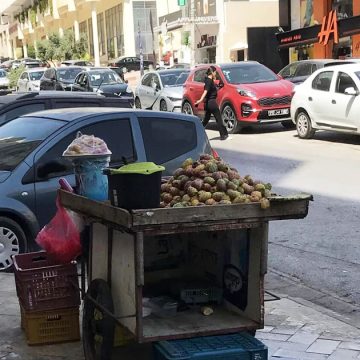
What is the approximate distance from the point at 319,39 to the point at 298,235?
2374 centimetres

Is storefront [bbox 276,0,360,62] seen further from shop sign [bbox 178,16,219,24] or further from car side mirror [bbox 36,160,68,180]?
car side mirror [bbox 36,160,68,180]

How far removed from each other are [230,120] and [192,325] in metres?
13.7

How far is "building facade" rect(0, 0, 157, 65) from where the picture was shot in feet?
177

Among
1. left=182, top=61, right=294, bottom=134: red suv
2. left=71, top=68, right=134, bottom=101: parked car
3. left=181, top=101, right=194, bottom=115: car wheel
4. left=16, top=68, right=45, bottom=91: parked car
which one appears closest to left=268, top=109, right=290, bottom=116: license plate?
left=182, top=61, right=294, bottom=134: red suv

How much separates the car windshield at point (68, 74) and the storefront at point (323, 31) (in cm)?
1083

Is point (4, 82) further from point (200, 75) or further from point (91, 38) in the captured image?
point (91, 38)

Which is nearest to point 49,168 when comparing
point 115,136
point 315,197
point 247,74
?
point 115,136

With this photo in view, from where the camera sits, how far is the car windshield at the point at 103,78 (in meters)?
23.2

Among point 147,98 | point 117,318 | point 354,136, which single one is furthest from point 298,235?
point 147,98

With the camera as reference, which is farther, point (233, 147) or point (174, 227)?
point (233, 147)

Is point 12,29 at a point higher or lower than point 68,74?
higher

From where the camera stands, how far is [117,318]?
378 cm

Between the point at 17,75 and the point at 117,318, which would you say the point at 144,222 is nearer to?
the point at 117,318

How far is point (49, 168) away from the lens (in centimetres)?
627
